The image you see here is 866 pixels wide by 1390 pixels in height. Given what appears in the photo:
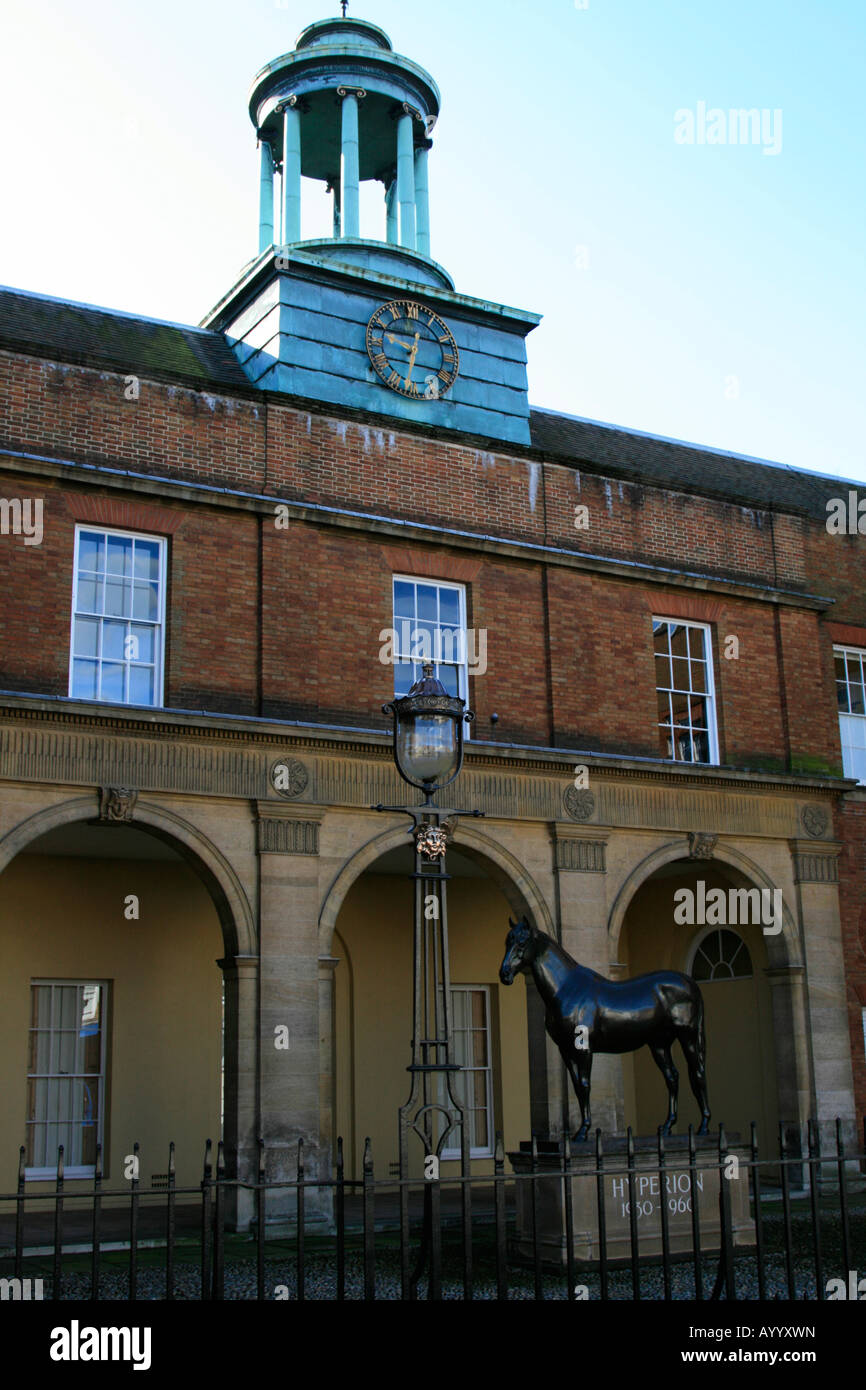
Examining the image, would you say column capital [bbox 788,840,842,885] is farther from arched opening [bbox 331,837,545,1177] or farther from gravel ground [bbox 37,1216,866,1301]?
gravel ground [bbox 37,1216,866,1301]

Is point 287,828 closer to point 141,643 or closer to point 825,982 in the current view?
point 141,643

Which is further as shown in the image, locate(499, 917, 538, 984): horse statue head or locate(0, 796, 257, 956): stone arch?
locate(0, 796, 257, 956): stone arch

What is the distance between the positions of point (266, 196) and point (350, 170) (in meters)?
1.77

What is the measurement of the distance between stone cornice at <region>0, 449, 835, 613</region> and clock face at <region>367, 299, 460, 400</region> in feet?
6.64

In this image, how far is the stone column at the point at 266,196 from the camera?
1903cm

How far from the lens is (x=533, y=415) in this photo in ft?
65.0

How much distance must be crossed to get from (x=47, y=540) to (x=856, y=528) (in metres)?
12.9

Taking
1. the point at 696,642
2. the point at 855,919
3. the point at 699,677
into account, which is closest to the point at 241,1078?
the point at 699,677

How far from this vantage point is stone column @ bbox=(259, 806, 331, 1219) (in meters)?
14.0

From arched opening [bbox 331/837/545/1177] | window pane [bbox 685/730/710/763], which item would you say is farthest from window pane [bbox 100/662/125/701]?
window pane [bbox 685/730/710/763]

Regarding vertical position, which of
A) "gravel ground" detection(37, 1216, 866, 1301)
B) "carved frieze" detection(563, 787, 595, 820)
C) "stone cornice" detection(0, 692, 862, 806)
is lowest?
"gravel ground" detection(37, 1216, 866, 1301)

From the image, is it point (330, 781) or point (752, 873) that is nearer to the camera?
point (330, 781)
